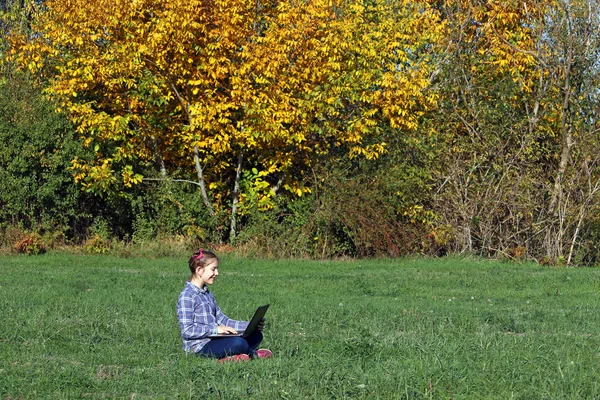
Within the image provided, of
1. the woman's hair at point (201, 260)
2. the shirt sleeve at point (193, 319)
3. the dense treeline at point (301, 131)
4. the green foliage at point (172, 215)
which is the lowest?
the shirt sleeve at point (193, 319)

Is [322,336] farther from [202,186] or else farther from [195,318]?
[202,186]

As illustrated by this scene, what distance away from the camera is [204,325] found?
880cm

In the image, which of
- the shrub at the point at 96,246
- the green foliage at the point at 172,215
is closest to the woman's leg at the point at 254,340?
the green foliage at the point at 172,215

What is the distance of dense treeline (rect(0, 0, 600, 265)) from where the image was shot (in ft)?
74.3

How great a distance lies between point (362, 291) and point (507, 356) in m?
7.13

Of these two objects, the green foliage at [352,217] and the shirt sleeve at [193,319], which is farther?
the green foliage at [352,217]

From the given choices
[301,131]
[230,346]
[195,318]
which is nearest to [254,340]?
[230,346]

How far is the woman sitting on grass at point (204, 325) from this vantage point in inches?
344

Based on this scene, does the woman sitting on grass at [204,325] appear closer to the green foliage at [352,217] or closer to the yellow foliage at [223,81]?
the yellow foliage at [223,81]

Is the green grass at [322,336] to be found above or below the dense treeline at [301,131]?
below

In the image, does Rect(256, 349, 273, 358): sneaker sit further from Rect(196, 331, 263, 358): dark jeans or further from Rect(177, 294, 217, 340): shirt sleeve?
Rect(177, 294, 217, 340): shirt sleeve

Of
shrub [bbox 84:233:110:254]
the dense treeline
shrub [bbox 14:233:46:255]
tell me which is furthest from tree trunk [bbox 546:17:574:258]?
shrub [bbox 14:233:46:255]

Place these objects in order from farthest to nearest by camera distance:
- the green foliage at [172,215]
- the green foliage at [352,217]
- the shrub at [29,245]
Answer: the green foliage at [172,215]
the green foliage at [352,217]
the shrub at [29,245]

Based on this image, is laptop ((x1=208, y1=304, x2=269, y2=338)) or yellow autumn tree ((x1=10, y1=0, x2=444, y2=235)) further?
yellow autumn tree ((x1=10, y1=0, x2=444, y2=235))
